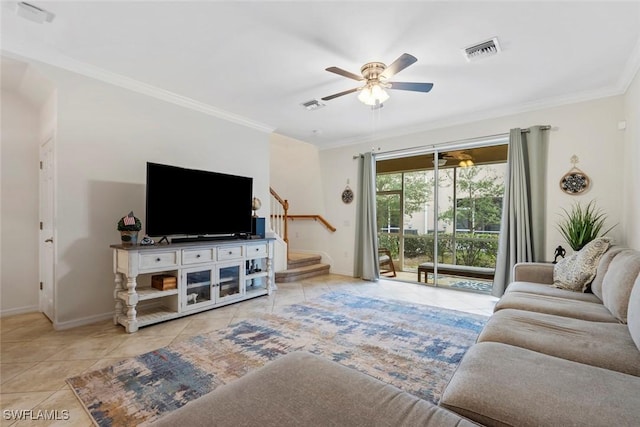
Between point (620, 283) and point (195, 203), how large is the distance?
3.89 meters

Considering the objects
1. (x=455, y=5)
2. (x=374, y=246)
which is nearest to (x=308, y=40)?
(x=455, y=5)

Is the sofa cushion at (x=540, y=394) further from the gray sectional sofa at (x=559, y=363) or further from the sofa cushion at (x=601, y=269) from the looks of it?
the sofa cushion at (x=601, y=269)

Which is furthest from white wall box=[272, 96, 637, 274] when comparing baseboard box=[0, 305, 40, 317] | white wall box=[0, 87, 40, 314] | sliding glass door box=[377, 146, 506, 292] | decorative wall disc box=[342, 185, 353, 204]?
baseboard box=[0, 305, 40, 317]

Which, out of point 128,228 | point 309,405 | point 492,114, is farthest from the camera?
point 492,114

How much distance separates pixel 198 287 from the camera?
3.54 metres

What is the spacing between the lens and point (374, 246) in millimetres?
5438

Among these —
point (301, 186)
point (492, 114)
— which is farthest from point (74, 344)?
point (492, 114)

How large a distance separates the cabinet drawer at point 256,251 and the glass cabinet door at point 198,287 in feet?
2.03

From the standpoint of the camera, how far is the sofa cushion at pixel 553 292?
241 centimetres

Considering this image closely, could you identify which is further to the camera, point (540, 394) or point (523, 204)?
point (523, 204)

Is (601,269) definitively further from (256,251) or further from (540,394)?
(256,251)

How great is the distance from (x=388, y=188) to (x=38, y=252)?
17.6ft

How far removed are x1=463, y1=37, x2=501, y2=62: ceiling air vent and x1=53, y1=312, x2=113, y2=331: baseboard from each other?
4.54 meters

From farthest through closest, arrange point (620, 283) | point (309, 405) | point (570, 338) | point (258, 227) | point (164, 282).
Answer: point (258, 227)
point (164, 282)
point (620, 283)
point (570, 338)
point (309, 405)
